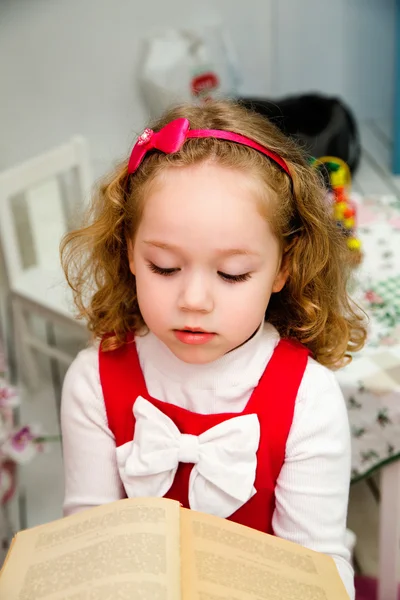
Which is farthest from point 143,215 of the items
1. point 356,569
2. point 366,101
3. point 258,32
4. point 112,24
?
point 366,101

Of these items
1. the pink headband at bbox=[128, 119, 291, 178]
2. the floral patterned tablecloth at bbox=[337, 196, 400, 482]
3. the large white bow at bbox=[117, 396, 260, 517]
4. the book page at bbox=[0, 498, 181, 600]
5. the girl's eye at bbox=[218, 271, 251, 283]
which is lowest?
the floral patterned tablecloth at bbox=[337, 196, 400, 482]

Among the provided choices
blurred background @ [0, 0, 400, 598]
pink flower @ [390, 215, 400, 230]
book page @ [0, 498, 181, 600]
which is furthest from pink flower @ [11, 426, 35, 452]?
pink flower @ [390, 215, 400, 230]

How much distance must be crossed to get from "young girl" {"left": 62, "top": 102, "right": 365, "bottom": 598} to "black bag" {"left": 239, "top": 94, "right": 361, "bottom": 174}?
1.79m

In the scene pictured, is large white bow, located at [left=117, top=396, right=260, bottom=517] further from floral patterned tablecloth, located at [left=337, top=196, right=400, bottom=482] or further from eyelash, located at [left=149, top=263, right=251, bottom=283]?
floral patterned tablecloth, located at [left=337, top=196, right=400, bottom=482]

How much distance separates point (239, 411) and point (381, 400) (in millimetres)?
304

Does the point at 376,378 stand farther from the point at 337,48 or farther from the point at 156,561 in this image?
the point at 337,48

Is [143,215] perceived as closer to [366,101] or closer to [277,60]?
[277,60]

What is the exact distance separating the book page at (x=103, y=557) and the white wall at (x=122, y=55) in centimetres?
178

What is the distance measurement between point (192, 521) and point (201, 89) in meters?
2.32

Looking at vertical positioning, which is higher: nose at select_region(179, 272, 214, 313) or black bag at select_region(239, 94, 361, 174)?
nose at select_region(179, 272, 214, 313)

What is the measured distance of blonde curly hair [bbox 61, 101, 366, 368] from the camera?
32.0 inches

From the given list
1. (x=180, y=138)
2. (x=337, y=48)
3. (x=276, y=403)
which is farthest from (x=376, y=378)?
(x=337, y=48)

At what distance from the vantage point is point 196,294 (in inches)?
29.9

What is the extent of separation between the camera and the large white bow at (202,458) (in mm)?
870
